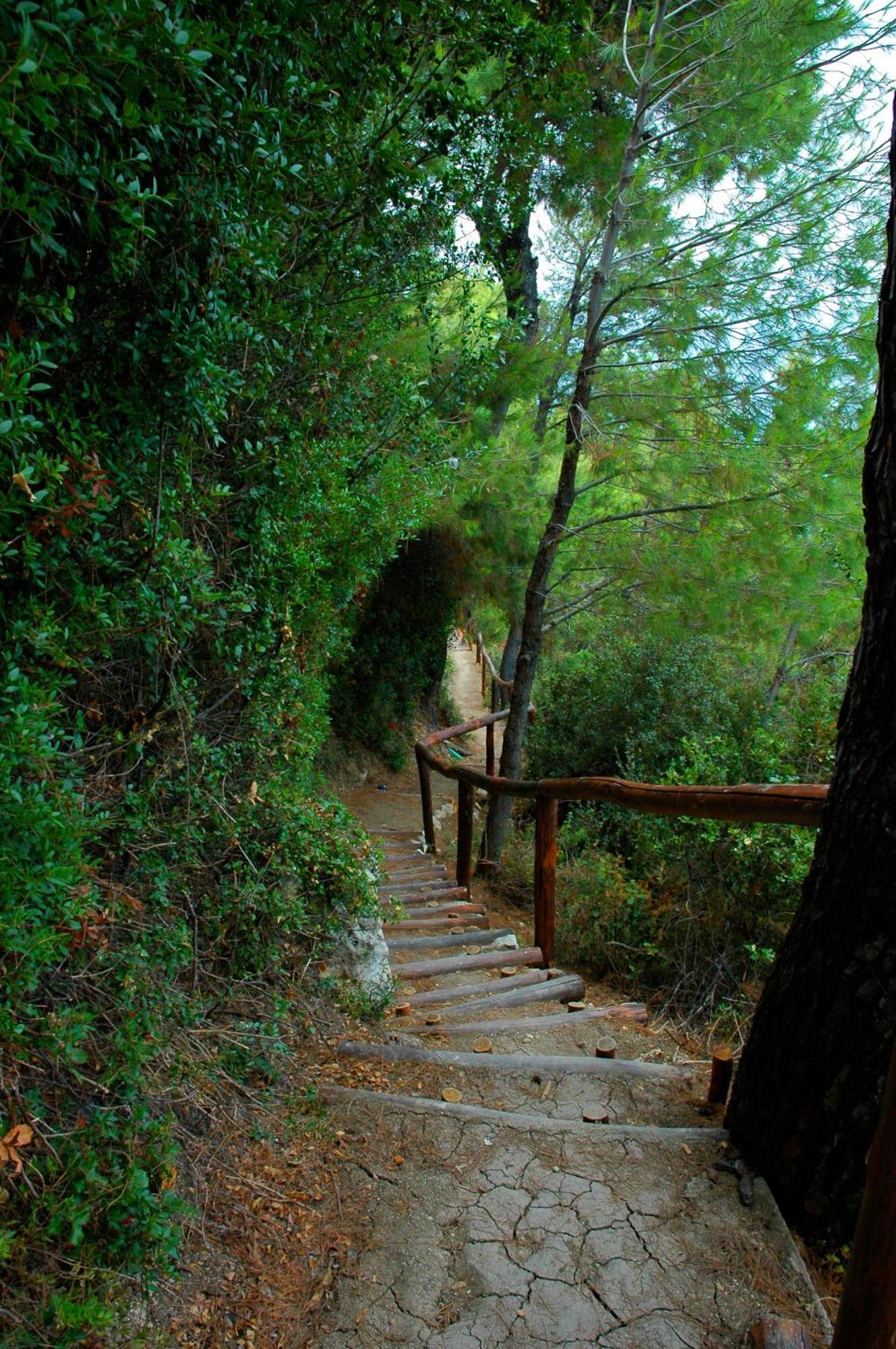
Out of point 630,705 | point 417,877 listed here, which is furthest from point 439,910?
point 630,705

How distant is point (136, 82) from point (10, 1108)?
5.80 ft

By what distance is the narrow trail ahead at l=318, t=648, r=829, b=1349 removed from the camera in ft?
5.61

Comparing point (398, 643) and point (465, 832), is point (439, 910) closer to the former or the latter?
point (465, 832)

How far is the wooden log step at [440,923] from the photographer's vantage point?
4969 mm

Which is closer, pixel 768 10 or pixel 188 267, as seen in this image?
pixel 188 267

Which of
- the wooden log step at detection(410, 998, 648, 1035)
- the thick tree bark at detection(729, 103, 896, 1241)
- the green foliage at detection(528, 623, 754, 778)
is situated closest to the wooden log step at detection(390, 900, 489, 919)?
the wooden log step at detection(410, 998, 648, 1035)

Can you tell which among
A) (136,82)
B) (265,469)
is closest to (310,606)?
(265,469)

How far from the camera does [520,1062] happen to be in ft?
9.12

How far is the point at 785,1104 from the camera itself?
79.4 inches

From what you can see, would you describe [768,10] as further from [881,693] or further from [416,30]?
[881,693]

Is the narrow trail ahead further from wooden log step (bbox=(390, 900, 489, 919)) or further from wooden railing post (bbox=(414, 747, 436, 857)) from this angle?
wooden railing post (bbox=(414, 747, 436, 857))

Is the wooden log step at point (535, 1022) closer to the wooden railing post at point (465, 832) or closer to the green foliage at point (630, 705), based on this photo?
the wooden railing post at point (465, 832)

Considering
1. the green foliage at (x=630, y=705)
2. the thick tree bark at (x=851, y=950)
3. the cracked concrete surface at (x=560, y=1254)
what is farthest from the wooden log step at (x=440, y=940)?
the green foliage at (x=630, y=705)

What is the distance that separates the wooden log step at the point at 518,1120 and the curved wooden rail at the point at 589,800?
99cm
